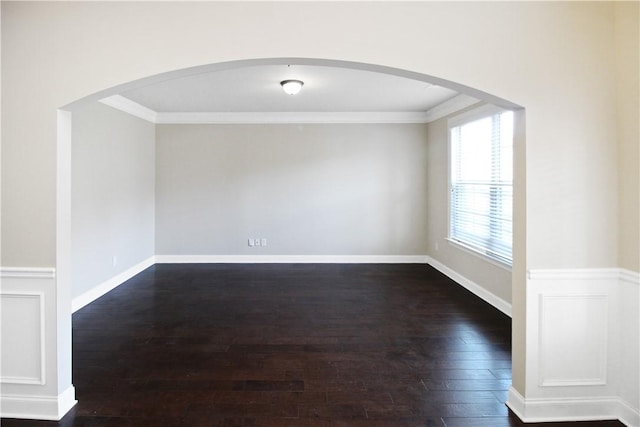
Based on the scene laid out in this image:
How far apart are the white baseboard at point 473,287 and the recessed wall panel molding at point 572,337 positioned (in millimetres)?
1752

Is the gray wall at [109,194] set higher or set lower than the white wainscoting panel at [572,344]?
higher

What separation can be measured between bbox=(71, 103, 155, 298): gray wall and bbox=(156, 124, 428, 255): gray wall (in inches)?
18.3

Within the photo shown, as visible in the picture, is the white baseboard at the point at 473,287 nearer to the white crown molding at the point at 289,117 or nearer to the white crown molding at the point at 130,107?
the white crown molding at the point at 289,117

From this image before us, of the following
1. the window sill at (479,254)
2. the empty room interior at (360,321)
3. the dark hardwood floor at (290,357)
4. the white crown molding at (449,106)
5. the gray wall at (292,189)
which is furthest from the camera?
the gray wall at (292,189)

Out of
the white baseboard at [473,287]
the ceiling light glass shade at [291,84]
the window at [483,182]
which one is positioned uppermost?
the ceiling light glass shade at [291,84]

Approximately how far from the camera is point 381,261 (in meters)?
6.58

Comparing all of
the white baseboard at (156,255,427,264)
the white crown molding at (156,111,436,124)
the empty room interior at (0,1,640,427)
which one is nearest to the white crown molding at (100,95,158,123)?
the white crown molding at (156,111,436,124)

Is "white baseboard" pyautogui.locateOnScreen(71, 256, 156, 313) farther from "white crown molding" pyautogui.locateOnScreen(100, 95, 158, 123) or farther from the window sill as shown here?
the window sill

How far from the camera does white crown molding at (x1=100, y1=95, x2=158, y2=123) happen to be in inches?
194

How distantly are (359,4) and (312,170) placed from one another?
14.3 ft

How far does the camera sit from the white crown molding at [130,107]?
492 centimetres

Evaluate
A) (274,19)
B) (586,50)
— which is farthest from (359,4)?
(586,50)

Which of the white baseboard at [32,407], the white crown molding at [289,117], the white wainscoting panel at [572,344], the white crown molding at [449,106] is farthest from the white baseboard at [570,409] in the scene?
the white crown molding at [289,117]

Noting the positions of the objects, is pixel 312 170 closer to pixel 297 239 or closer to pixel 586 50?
pixel 297 239
